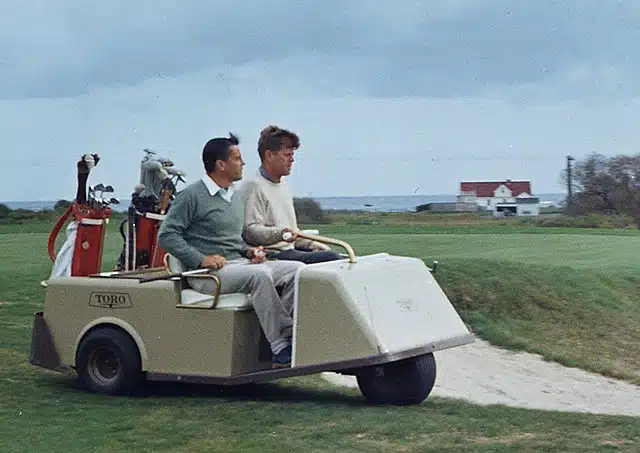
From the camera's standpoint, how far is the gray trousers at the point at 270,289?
26.5 feet

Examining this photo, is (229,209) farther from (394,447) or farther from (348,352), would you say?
(394,447)

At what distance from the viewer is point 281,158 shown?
342 inches

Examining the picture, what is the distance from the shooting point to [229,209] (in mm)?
8586

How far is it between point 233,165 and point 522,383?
5.68 meters

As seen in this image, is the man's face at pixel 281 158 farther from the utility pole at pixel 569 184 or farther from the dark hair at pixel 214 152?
the utility pole at pixel 569 184

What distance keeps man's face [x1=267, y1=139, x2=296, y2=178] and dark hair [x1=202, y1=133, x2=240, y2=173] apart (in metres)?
0.30

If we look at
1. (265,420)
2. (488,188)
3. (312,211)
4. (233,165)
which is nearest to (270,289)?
(265,420)

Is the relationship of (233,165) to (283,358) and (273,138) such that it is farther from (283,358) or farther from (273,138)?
(283,358)

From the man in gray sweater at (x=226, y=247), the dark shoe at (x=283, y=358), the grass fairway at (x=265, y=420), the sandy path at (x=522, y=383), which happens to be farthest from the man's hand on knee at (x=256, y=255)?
the sandy path at (x=522, y=383)

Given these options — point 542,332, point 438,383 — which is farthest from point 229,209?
point 542,332

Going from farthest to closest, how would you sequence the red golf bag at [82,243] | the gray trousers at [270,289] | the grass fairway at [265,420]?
the red golf bag at [82,243]
the gray trousers at [270,289]
the grass fairway at [265,420]

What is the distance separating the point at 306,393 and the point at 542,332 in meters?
7.64

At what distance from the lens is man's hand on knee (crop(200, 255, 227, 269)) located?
8.28 meters

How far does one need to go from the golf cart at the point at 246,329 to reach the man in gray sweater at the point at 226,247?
0.36ft
